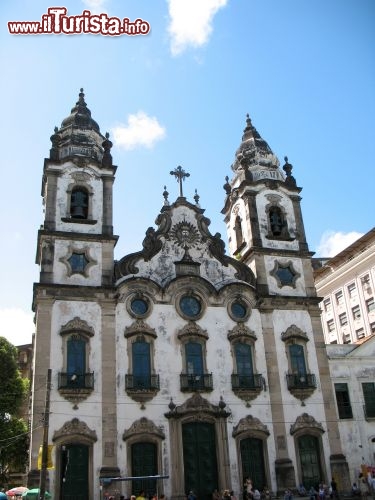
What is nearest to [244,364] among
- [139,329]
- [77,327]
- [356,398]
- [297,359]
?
[297,359]

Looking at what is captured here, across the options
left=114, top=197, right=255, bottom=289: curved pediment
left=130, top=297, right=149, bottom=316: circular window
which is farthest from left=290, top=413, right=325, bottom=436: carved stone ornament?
left=130, top=297, right=149, bottom=316: circular window

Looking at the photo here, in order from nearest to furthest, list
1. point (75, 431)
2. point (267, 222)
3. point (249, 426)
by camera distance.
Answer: point (75, 431), point (249, 426), point (267, 222)

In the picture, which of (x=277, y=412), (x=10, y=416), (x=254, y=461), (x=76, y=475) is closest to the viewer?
(x=76, y=475)

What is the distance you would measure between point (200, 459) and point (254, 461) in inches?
105

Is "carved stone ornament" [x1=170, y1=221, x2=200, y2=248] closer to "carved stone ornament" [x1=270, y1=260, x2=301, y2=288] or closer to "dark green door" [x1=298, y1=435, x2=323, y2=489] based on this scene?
"carved stone ornament" [x1=270, y1=260, x2=301, y2=288]

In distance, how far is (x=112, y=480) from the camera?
22156 millimetres

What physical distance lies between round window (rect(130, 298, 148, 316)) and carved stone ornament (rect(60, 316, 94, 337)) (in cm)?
242

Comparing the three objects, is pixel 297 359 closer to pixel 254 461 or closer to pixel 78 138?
pixel 254 461

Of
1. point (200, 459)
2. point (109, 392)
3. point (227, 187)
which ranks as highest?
point (227, 187)

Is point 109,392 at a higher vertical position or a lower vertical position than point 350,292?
lower

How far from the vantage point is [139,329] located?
26.4 metres

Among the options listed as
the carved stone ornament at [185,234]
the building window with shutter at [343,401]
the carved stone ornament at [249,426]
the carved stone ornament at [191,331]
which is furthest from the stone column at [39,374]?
the building window with shutter at [343,401]

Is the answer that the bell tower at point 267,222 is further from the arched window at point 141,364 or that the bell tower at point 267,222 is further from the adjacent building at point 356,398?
the arched window at point 141,364

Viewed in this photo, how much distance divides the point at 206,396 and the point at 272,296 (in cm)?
666
